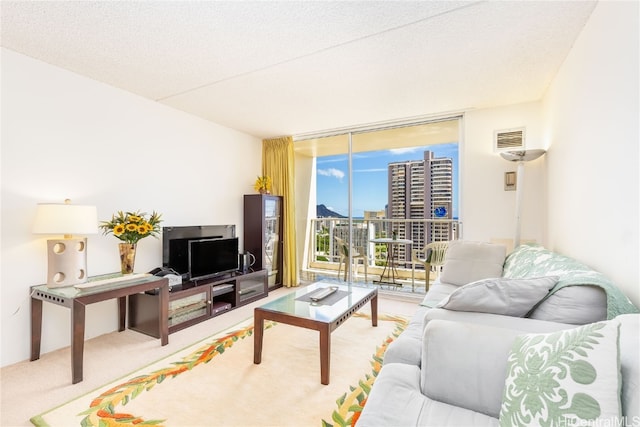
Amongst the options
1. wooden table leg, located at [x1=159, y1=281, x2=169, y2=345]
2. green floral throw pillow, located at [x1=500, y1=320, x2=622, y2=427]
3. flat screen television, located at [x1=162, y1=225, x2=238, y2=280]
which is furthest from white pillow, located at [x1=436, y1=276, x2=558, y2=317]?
flat screen television, located at [x1=162, y1=225, x2=238, y2=280]

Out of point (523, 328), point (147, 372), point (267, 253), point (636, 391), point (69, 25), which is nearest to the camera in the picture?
point (636, 391)

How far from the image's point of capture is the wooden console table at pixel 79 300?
6.54ft

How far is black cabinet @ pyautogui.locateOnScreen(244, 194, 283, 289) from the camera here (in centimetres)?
427

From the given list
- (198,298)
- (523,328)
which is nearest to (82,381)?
(198,298)

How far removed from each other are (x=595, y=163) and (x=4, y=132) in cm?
400

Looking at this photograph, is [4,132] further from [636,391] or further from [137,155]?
[636,391]

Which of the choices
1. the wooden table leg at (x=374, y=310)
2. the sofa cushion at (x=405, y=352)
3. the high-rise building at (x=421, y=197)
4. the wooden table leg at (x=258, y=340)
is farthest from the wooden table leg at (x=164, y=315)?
the high-rise building at (x=421, y=197)

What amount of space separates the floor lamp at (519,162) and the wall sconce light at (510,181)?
0.43 ft

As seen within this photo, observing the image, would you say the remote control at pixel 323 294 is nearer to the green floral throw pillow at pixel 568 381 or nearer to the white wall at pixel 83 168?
the green floral throw pillow at pixel 568 381

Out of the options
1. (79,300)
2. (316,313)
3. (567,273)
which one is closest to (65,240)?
(79,300)

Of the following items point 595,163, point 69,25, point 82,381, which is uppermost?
point 69,25

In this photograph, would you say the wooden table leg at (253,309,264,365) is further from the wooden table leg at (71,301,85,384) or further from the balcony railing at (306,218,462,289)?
the balcony railing at (306,218,462,289)

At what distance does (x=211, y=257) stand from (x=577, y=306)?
3.17m

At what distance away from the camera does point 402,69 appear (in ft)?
8.20
